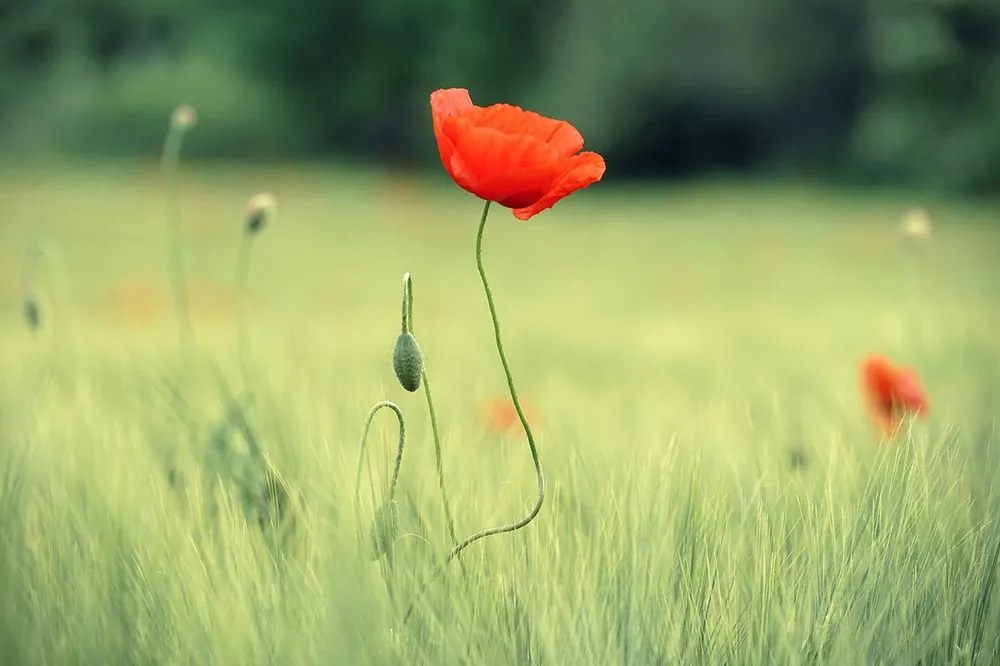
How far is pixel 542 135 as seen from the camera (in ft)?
2.18

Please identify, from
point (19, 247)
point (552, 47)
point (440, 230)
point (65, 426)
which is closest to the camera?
point (65, 426)

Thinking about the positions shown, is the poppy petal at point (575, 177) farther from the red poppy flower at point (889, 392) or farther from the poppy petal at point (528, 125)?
the red poppy flower at point (889, 392)

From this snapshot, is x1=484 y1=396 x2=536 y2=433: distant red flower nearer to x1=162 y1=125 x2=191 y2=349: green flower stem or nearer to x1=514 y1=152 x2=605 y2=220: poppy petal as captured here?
x1=162 y1=125 x2=191 y2=349: green flower stem

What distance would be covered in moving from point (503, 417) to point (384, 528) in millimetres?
560

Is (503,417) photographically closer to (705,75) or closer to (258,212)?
(258,212)

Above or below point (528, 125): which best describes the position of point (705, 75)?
below

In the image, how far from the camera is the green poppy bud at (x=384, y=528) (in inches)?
25.7

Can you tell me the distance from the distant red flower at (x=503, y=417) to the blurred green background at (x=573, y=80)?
3710 mm

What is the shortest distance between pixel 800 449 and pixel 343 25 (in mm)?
8395

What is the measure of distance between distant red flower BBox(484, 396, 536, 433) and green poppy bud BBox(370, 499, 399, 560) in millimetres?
473

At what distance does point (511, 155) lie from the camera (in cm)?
65

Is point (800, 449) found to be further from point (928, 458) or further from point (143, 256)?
point (143, 256)

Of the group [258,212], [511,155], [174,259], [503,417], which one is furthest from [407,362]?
[174,259]

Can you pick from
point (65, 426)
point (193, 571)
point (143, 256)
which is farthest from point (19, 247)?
point (193, 571)
